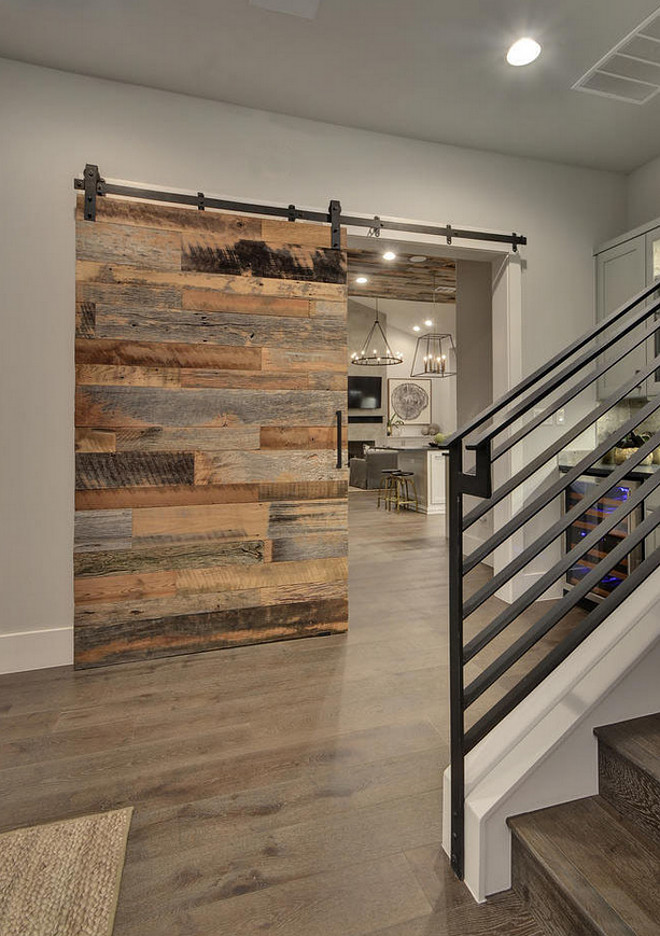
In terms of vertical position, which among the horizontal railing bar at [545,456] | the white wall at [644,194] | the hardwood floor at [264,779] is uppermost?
the white wall at [644,194]

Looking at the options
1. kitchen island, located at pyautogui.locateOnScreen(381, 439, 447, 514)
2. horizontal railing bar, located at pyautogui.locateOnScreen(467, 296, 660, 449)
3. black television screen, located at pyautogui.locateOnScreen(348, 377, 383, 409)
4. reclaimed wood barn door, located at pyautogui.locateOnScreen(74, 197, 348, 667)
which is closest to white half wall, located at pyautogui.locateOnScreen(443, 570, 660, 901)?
horizontal railing bar, located at pyautogui.locateOnScreen(467, 296, 660, 449)

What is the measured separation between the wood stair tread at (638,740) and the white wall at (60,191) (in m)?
2.42

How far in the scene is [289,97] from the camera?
280 cm

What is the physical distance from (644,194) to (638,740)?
145 inches

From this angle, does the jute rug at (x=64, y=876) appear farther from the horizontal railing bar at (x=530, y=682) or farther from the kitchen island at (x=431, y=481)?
the kitchen island at (x=431, y=481)

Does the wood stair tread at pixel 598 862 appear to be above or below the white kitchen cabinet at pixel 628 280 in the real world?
below

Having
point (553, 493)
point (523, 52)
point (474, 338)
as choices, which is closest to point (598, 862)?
point (553, 493)

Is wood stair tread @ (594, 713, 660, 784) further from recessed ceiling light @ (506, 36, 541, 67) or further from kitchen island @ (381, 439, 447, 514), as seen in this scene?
kitchen island @ (381, 439, 447, 514)

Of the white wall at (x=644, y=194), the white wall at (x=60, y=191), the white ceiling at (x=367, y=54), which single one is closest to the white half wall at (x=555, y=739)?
the white wall at (x=60, y=191)

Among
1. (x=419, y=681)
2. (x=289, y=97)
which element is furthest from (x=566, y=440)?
(x=289, y=97)

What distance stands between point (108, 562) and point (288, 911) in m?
1.82

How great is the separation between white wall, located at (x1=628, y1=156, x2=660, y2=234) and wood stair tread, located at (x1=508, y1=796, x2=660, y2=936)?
369cm

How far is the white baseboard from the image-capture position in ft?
8.43

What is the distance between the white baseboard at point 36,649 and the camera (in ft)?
8.43
